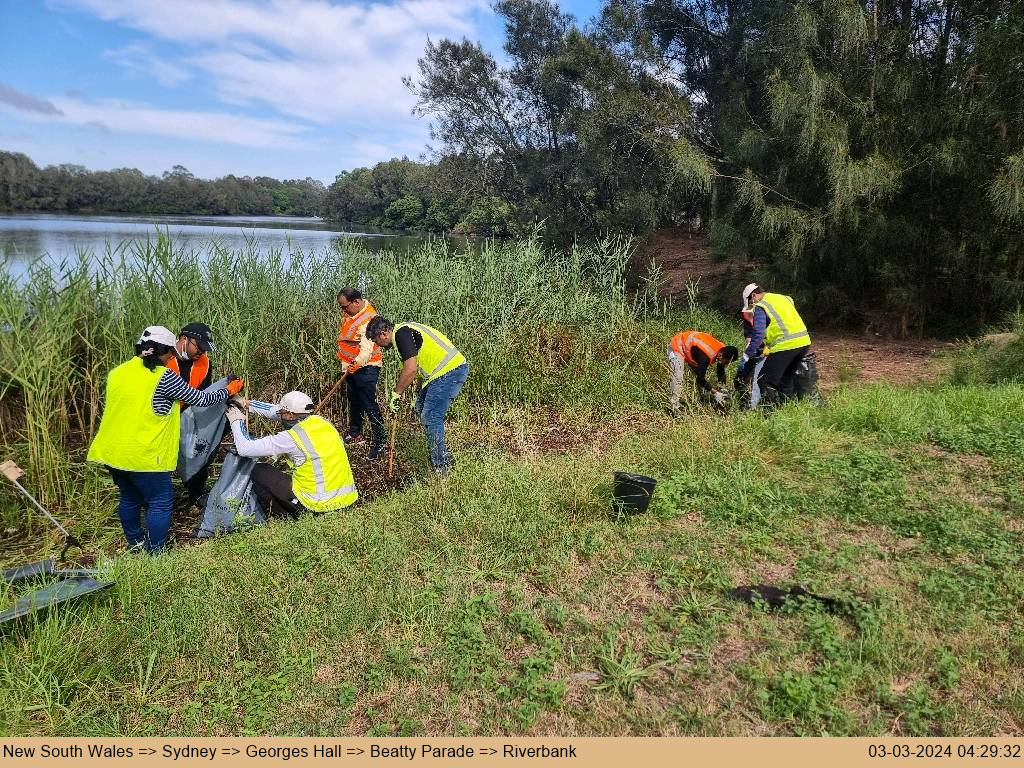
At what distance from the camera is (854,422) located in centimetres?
502

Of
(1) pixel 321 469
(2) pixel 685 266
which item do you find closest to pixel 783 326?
(1) pixel 321 469

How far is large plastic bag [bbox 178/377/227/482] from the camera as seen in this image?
14.3 feet

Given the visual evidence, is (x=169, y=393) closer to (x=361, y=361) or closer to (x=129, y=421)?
(x=129, y=421)

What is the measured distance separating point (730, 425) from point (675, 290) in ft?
30.6

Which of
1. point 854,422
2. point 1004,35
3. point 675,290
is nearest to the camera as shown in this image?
point 854,422

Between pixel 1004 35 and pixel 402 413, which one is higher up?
pixel 1004 35

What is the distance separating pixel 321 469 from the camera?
404cm

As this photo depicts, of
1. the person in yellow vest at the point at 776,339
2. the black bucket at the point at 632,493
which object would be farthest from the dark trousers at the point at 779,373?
the black bucket at the point at 632,493

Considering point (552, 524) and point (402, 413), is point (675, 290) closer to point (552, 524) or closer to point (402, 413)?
point (402, 413)

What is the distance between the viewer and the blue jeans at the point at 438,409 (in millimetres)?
4855

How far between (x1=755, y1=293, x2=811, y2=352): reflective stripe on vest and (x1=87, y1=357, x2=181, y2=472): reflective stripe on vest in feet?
15.8

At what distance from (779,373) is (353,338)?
3.84 m

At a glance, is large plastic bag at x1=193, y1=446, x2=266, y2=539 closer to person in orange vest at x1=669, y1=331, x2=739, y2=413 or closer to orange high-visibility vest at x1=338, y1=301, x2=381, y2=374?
orange high-visibility vest at x1=338, y1=301, x2=381, y2=374

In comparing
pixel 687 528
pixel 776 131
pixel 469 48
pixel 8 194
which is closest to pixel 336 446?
pixel 687 528
